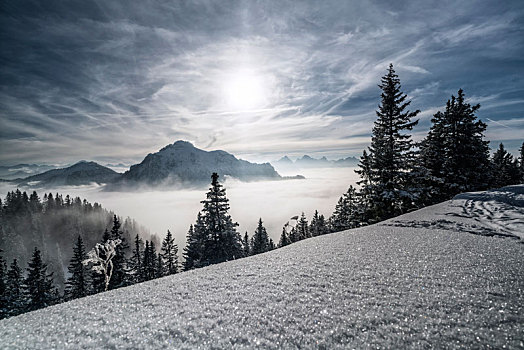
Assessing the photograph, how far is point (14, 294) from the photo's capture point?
2736 centimetres

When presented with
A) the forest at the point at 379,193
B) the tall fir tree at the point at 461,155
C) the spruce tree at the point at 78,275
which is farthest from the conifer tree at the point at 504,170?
the spruce tree at the point at 78,275

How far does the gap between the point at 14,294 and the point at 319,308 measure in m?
41.8

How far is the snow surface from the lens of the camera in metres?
2.75

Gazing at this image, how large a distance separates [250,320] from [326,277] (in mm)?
2071

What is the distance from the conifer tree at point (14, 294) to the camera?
970 inches

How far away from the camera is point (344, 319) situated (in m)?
3.07

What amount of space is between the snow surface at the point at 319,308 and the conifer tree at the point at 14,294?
104 ft

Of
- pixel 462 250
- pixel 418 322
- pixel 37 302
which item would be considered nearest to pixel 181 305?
pixel 418 322

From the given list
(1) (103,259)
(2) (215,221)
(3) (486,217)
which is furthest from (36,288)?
(3) (486,217)

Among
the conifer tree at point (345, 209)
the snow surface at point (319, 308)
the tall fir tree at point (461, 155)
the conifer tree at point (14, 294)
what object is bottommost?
the conifer tree at point (14, 294)

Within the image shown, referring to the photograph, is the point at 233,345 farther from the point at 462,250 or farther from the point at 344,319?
the point at 462,250

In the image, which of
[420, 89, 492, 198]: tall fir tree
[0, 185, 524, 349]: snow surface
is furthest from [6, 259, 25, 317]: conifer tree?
[420, 89, 492, 198]: tall fir tree

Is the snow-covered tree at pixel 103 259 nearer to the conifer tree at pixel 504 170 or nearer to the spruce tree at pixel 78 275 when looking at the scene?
the spruce tree at pixel 78 275

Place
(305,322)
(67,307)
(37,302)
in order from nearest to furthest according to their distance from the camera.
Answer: (305,322) < (67,307) < (37,302)
